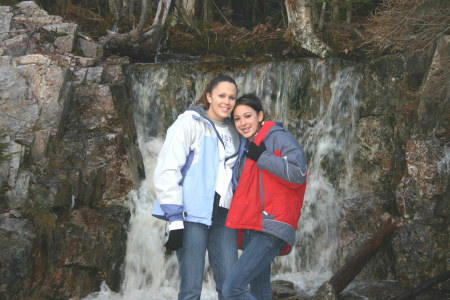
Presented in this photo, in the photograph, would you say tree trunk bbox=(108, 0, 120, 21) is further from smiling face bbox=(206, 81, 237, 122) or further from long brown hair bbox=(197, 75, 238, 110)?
smiling face bbox=(206, 81, 237, 122)

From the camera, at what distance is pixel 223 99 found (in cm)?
437

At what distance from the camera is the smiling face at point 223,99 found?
4375 millimetres

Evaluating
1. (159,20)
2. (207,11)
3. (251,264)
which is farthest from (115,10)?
(251,264)

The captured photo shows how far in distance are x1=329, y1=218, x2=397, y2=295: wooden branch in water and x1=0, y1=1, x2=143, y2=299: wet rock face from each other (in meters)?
3.39

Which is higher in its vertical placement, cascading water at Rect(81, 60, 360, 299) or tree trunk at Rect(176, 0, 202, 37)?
tree trunk at Rect(176, 0, 202, 37)

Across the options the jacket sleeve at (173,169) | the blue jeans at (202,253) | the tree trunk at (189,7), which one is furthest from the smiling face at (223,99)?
the tree trunk at (189,7)

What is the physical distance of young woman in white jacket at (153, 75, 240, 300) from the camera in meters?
3.93

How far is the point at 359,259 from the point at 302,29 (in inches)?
239

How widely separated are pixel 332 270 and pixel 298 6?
613 centimetres

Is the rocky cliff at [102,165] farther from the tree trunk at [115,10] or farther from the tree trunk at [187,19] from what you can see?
the tree trunk at [187,19]

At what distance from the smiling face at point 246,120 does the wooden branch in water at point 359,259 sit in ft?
9.80

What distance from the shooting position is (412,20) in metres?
8.39

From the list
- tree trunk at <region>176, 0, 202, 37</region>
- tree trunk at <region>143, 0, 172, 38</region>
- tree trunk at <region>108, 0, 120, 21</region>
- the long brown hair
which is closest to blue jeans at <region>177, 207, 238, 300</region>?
the long brown hair

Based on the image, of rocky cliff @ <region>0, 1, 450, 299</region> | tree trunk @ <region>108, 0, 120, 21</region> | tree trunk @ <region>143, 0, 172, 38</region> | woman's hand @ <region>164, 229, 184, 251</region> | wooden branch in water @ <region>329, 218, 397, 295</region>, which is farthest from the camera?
tree trunk @ <region>108, 0, 120, 21</region>
